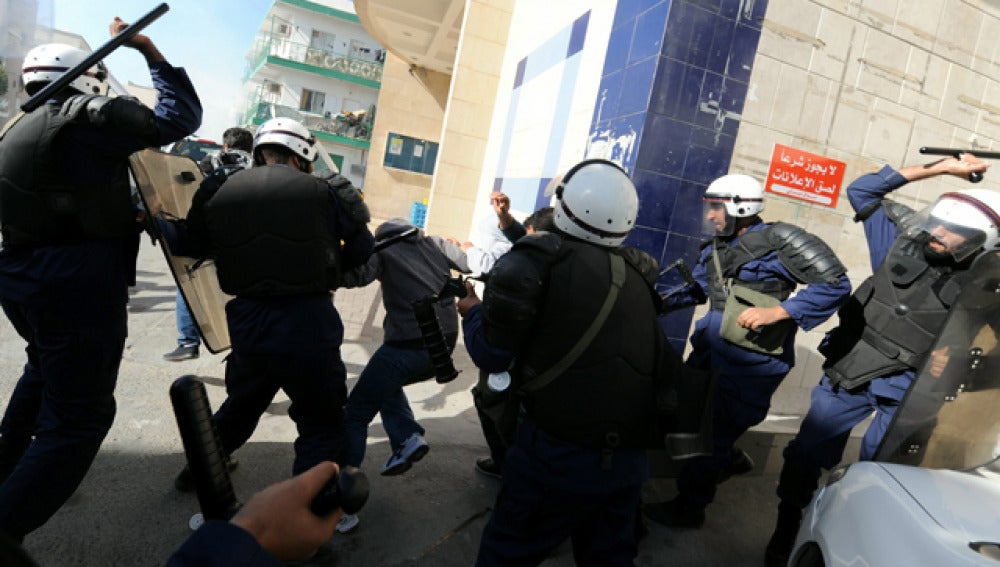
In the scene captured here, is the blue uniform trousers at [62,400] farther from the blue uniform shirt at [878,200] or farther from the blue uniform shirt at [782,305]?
the blue uniform shirt at [878,200]

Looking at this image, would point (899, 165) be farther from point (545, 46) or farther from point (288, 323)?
point (288, 323)

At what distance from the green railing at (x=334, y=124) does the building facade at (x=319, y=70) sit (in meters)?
0.05

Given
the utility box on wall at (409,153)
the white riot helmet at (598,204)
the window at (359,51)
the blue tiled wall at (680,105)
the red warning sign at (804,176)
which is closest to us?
the white riot helmet at (598,204)

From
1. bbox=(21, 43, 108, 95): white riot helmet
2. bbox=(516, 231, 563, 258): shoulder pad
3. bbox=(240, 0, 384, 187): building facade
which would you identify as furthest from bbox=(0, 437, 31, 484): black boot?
bbox=(240, 0, 384, 187): building facade

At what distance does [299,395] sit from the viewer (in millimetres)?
2303

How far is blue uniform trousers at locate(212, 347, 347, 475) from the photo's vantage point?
7.40ft

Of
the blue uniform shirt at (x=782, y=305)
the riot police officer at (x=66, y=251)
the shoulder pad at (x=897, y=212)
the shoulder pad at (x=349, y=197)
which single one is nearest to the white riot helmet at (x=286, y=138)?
the shoulder pad at (x=349, y=197)

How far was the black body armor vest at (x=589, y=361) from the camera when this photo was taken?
69.0 inches

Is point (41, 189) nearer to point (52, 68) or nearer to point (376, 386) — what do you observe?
point (52, 68)

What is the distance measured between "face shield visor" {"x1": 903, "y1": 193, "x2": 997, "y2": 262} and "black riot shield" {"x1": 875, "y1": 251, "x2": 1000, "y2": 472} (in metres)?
0.32

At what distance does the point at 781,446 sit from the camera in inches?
157

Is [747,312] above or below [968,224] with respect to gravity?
below

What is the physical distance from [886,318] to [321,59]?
95.7ft

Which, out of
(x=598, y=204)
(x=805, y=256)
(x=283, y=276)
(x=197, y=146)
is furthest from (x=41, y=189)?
(x=197, y=146)
